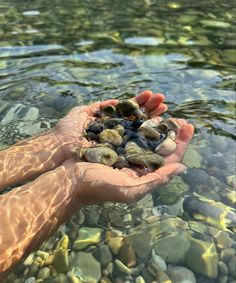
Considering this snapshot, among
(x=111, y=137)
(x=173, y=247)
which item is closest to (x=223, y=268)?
(x=173, y=247)

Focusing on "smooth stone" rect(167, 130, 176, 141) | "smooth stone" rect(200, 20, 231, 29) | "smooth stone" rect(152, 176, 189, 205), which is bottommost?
"smooth stone" rect(200, 20, 231, 29)

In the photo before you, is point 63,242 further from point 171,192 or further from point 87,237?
point 171,192

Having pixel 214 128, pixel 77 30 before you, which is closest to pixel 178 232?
pixel 214 128

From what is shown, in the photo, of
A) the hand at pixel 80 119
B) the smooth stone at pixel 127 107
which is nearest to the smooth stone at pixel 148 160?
the hand at pixel 80 119

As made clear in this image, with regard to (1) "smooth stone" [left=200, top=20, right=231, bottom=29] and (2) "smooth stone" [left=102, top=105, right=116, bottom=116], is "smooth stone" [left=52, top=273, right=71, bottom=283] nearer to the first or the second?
(2) "smooth stone" [left=102, top=105, right=116, bottom=116]

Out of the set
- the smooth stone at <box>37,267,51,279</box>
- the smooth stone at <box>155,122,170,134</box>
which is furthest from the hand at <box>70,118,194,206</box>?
the smooth stone at <box>37,267,51,279</box>

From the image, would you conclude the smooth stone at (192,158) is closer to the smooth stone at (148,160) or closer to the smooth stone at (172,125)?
the smooth stone at (172,125)
